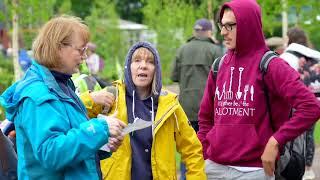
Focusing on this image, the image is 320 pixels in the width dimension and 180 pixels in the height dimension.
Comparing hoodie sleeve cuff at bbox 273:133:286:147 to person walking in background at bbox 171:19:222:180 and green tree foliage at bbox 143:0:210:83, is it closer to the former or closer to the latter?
person walking in background at bbox 171:19:222:180

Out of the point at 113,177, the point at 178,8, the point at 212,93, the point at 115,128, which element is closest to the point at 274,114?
the point at 212,93

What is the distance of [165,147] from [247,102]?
25.5 inches

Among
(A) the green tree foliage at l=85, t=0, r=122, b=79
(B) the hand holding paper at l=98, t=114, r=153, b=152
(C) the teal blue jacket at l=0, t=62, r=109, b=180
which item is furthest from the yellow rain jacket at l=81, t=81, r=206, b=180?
(A) the green tree foliage at l=85, t=0, r=122, b=79

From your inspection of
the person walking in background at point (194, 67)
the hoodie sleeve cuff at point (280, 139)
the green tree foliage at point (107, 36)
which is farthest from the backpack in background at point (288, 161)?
the green tree foliage at point (107, 36)

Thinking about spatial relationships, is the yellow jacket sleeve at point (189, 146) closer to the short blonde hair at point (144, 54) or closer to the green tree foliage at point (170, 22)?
the short blonde hair at point (144, 54)

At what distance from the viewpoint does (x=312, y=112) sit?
4.62m

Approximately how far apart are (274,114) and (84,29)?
1.54 m

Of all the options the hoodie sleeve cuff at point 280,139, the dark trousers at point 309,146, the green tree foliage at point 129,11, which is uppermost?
the hoodie sleeve cuff at point 280,139

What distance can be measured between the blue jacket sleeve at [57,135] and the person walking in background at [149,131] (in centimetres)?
131

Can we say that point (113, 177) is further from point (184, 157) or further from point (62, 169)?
point (62, 169)

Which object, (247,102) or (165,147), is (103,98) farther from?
(247,102)

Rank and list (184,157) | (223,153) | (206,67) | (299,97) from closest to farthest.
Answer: (299,97), (223,153), (184,157), (206,67)

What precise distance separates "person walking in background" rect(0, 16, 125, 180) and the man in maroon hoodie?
3.79 feet

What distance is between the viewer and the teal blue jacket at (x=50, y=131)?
140 inches
